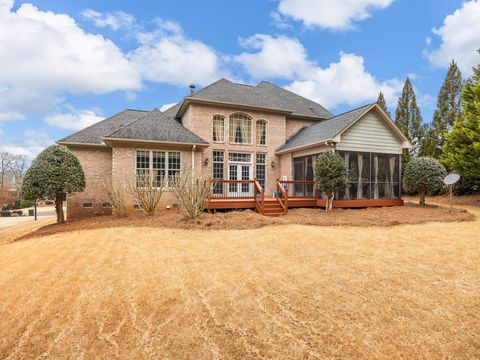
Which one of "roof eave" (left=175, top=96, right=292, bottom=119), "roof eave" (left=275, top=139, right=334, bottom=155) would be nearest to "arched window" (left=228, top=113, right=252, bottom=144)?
"roof eave" (left=175, top=96, right=292, bottom=119)

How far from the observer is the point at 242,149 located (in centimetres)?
1596

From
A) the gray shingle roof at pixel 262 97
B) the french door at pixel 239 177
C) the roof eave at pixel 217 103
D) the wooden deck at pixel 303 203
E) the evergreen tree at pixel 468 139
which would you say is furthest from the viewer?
the french door at pixel 239 177

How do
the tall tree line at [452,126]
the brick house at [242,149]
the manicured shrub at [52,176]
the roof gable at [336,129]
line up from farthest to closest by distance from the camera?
the tall tree line at [452,126], the roof gable at [336,129], the brick house at [242,149], the manicured shrub at [52,176]

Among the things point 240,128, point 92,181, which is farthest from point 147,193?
point 240,128

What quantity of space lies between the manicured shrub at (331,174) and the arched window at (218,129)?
20.7 ft

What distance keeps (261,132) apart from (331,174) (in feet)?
20.7

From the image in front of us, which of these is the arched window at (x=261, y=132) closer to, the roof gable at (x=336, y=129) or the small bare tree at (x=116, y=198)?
the roof gable at (x=336, y=129)

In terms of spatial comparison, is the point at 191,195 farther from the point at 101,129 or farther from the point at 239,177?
the point at 101,129

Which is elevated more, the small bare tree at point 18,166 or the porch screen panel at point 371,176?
the small bare tree at point 18,166

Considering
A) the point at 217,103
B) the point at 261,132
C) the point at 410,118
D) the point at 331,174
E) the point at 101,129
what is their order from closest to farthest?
the point at 331,174 → the point at 101,129 → the point at 217,103 → the point at 261,132 → the point at 410,118

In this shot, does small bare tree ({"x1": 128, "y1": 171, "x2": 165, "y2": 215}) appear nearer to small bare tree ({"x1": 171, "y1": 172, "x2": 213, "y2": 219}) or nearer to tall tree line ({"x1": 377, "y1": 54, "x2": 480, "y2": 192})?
small bare tree ({"x1": 171, "y1": 172, "x2": 213, "y2": 219})

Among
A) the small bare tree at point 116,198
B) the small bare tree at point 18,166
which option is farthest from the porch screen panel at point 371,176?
the small bare tree at point 18,166

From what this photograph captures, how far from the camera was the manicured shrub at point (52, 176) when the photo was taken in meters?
9.70

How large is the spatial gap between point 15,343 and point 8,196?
32.6 meters
